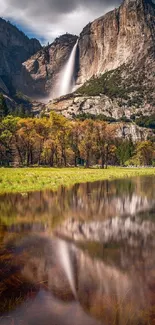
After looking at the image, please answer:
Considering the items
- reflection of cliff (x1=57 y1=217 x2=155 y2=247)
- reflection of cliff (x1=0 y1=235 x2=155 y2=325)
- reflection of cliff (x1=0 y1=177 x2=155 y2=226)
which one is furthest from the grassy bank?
reflection of cliff (x1=0 y1=235 x2=155 y2=325)

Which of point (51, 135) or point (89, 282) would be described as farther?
point (51, 135)

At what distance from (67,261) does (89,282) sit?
1799mm

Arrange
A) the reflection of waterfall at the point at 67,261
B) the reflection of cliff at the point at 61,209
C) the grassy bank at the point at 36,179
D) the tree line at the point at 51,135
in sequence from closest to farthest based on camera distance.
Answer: the reflection of waterfall at the point at 67,261, the reflection of cliff at the point at 61,209, the grassy bank at the point at 36,179, the tree line at the point at 51,135

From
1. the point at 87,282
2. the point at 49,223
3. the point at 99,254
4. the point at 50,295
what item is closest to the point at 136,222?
the point at 49,223

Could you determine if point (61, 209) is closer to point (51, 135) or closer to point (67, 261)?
point (67, 261)

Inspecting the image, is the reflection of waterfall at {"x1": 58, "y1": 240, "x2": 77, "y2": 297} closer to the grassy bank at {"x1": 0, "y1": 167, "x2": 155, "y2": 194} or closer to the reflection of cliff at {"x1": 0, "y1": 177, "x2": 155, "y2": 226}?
the reflection of cliff at {"x1": 0, "y1": 177, "x2": 155, "y2": 226}

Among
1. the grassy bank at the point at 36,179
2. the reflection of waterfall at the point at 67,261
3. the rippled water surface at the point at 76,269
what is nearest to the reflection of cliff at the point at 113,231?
the rippled water surface at the point at 76,269

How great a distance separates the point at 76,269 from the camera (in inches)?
344

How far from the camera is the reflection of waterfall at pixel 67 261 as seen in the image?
783 cm

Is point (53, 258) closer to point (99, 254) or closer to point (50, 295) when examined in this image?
point (99, 254)

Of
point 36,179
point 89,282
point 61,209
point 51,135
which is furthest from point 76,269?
point 51,135

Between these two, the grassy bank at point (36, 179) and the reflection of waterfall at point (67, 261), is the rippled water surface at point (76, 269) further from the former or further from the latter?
the grassy bank at point (36, 179)

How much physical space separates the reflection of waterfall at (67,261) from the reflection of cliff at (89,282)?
97mm

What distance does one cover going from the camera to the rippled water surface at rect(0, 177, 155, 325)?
6223mm
